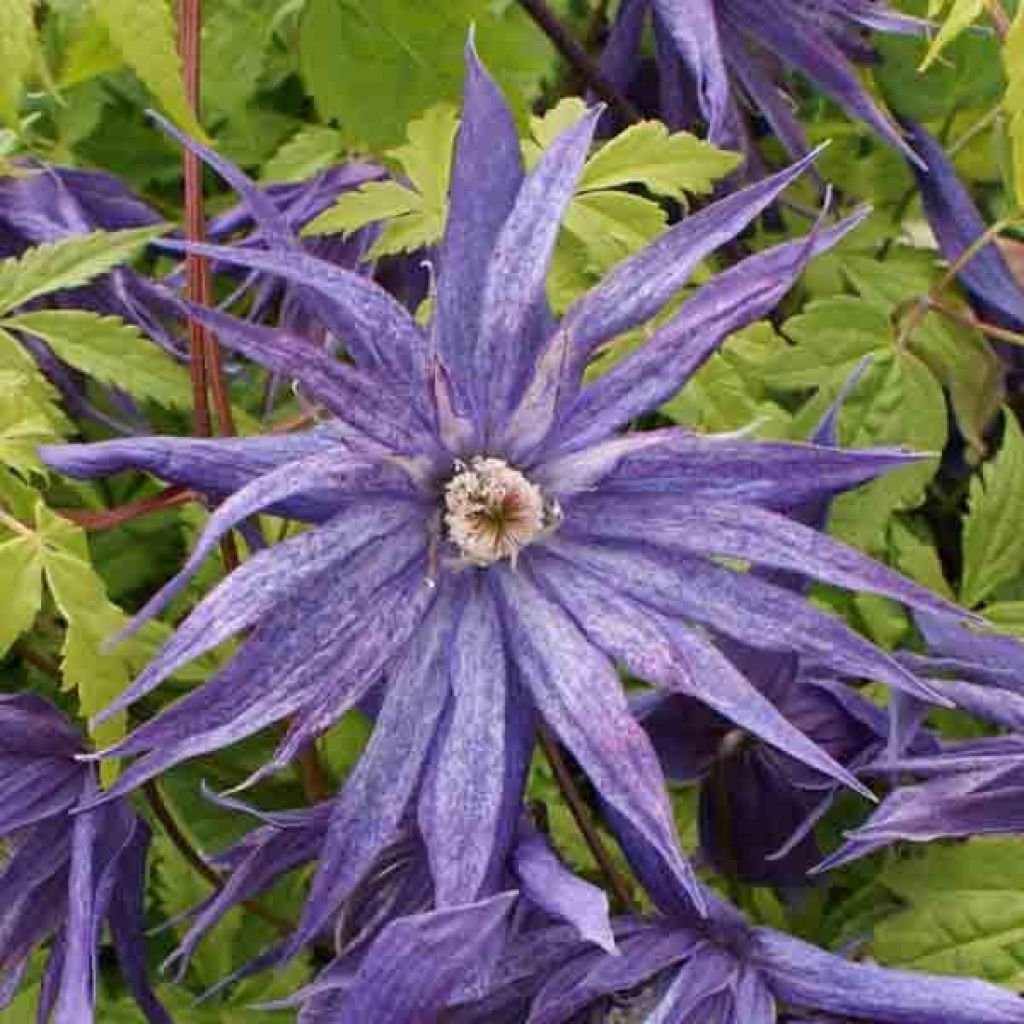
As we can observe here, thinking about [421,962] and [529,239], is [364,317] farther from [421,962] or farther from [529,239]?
[421,962]

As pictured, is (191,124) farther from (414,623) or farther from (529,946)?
(529,946)

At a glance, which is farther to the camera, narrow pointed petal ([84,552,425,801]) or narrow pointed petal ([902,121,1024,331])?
narrow pointed petal ([902,121,1024,331])

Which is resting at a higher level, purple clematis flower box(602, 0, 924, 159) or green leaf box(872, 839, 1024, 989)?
purple clematis flower box(602, 0, 924, 159)

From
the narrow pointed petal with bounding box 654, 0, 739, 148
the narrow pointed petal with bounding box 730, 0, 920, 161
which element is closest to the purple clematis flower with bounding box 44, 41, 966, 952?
the narrow pointed petal with bounding box 654, 0, 739, 148

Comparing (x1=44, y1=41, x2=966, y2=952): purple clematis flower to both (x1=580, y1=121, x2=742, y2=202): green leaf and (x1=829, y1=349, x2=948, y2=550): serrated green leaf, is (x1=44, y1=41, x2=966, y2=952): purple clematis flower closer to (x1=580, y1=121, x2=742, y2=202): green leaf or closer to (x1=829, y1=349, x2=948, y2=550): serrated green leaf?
(x1=580, y1=121, x2=742, y2=202): green leaf

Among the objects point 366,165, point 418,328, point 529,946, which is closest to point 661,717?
point 529,946

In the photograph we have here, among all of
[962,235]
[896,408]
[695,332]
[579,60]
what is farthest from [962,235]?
[695,332]

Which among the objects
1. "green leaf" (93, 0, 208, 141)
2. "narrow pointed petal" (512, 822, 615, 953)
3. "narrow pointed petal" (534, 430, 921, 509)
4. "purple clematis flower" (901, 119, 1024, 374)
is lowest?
"purple clematis flower" (901, 119, 1024, 374)
